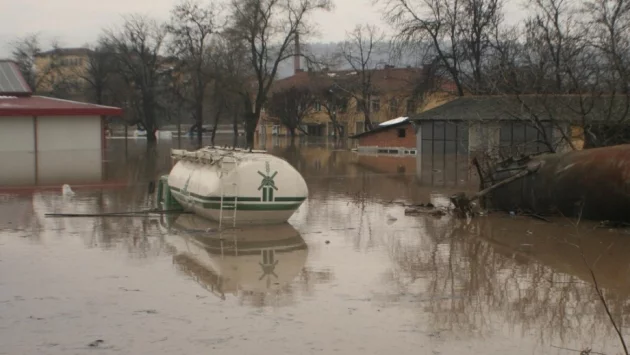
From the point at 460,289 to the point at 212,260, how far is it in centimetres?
397

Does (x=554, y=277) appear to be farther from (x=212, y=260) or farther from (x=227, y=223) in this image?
(x=227, y=223)

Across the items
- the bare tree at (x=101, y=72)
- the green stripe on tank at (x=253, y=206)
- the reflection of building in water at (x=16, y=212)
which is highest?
the bare tree at (x=101, y=72)

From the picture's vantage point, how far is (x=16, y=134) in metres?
44.2

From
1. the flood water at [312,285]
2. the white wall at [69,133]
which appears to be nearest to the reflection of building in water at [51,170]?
the white wall at [69,133]

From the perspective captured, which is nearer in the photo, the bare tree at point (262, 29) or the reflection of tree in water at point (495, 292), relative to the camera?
the reflection of tree in water at point (495, 292)

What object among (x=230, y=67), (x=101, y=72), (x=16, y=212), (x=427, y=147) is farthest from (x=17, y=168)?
(x=101, y=72)

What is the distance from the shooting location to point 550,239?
524 inches

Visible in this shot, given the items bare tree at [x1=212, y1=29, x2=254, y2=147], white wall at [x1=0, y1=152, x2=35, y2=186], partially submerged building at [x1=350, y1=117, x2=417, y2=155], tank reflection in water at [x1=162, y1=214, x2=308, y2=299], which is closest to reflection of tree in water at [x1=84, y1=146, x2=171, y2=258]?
tank reflection in water at [x1=162, y1=214, x2=308, y2=299]

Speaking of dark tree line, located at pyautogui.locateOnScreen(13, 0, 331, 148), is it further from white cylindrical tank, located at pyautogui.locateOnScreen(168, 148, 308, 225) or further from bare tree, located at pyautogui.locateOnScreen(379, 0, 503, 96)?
white cylindrical tank, located at pyautogui.locateOnScreen(168, 148, 308, 225)

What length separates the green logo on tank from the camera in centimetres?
1445

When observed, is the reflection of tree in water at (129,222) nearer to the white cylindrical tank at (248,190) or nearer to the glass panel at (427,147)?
the white cylindrical tank at (248,190)

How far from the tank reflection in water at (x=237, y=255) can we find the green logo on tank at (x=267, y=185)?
666 mm

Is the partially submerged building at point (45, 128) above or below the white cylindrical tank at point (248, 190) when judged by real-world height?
above

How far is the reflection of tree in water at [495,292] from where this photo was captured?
7.87 metres
